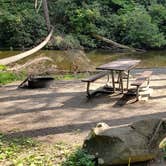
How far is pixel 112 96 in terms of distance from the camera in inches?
344

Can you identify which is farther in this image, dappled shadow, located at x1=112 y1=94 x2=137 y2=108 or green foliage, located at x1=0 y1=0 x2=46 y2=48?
green foliage, located at x1=0 y1=0 x2=46 y2=48

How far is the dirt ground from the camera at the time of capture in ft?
20.5

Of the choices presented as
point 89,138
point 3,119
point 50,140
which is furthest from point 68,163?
point 3,119

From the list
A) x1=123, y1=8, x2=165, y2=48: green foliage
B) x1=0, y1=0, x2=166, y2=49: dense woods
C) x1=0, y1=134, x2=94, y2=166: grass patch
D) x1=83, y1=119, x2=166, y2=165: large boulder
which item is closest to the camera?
x1=83, y1=119, x2=166, y2=165: large boulder

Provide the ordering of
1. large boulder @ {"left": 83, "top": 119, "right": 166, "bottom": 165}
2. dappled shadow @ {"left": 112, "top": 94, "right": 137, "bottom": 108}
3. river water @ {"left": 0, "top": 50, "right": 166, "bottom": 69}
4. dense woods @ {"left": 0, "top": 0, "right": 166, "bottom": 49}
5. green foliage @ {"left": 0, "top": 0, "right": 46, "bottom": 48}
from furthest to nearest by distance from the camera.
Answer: green foliage @ {"left": 0, "top": 0, "right": 46, "bottom": 48}
dense woods @ {"left": 0, "top": 0, "right": 166, "bottom": 49}
river water @ {"left": 0, "top": 50, "right": 166, "bottom": 69}
dappled shadow @ {"left": 112, "top": 94, "right": 137, "bottom": 108}
large boulder @ {"left": 83, "top": 119, "right": 166, "bottom": 165}

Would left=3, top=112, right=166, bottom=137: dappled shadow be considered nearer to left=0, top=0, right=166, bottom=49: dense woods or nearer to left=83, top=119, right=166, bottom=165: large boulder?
left=83, top=119, right=166, bottom=165: large boulder

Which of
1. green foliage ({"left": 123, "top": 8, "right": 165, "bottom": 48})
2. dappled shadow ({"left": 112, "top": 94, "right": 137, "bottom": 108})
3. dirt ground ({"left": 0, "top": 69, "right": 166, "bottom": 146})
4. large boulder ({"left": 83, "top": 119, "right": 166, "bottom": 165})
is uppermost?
green foliage ({"left": 123, "top": 8, "right": 165, "bottom": 48})

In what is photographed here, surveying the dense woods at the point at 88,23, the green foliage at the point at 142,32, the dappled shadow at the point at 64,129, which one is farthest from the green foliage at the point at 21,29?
the dappled shadow at the point at 64,129

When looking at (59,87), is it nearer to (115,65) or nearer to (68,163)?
(115,65)

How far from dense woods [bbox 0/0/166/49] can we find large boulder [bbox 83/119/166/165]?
17.3 m

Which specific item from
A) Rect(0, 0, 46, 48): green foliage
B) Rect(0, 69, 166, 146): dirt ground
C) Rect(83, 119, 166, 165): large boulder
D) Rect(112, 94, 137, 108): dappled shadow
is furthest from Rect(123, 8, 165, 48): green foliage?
Rect(83, 119, 166, 165): large boulder

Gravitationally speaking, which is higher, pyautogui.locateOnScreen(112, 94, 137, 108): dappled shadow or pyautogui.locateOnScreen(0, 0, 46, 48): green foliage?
pyautogui.locateOnScreen(0, 0, 46, 48): green foliage

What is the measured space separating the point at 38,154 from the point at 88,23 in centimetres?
2103

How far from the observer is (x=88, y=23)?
83.8 feet
